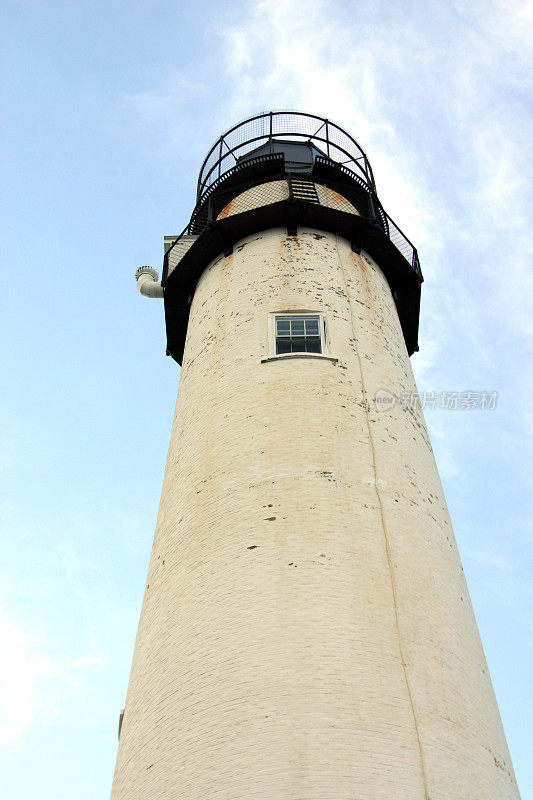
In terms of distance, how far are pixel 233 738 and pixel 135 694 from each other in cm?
236

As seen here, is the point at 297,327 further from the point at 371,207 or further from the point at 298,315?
the point at 371,207

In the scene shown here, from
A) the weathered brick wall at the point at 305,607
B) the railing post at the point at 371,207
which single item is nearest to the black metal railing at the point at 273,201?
the railing post at the point at 371,207

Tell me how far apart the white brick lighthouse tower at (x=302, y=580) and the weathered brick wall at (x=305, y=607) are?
0.03m

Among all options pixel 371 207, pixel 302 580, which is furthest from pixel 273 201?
pixel 302 580

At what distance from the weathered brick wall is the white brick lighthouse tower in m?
0.03

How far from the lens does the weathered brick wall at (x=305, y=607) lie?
29.3 ft

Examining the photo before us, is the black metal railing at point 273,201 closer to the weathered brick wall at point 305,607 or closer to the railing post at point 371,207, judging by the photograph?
the railing post at point 371,207

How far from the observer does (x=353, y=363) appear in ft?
47.1

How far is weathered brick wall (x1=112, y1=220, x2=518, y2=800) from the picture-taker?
8.94m

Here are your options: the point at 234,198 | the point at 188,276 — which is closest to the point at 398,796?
the point at 188,276

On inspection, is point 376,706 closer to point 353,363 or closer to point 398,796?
point 398,796

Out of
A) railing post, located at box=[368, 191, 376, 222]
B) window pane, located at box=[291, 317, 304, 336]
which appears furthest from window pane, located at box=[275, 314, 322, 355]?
railing post, located at box=[368, 191, 376, 222]

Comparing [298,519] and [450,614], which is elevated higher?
[298,519]

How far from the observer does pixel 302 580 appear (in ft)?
34.3
